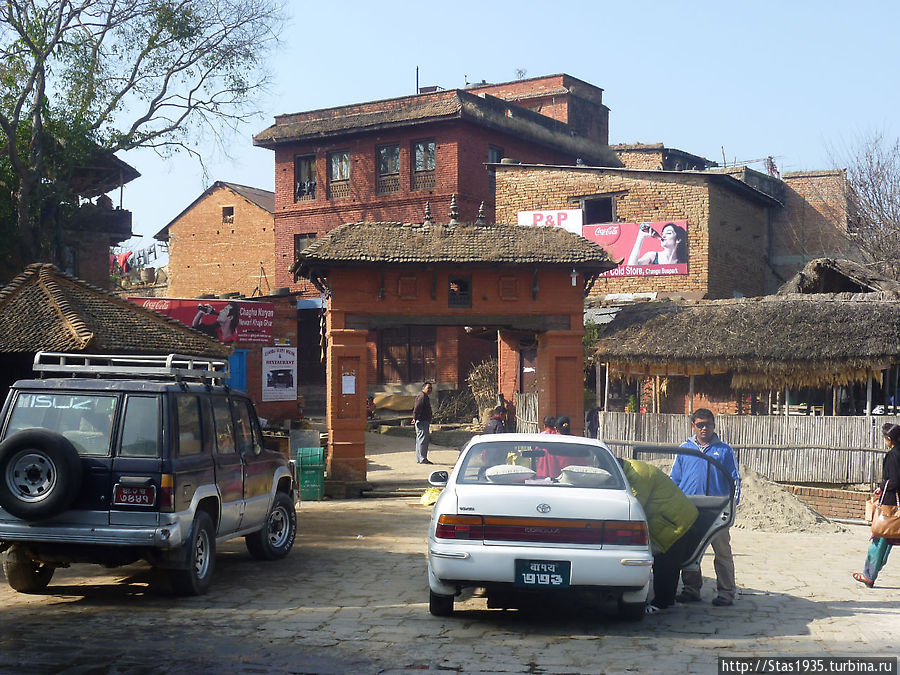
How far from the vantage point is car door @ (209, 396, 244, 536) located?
998cm

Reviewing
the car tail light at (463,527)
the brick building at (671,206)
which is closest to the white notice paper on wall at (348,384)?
the brick building at (671,206)

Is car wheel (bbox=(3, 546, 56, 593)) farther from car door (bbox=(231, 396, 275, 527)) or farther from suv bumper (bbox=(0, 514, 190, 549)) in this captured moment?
car door (bbox=(231, 396, 275, 527))

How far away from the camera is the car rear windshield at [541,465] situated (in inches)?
330

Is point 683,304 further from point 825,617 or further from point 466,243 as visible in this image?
point 825,617

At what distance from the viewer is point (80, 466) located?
8609mm

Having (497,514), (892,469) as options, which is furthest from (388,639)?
(892,469)

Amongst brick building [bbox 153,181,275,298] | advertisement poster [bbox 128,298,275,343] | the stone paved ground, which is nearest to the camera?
the stone paved ground

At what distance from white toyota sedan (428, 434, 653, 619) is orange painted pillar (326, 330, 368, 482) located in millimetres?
12625

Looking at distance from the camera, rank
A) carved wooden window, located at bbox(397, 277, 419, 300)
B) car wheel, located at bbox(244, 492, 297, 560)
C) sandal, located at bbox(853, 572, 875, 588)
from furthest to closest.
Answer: carved wooden window, located at bbox(397, 277, 419, 300) < car wheel, located at bbox(244, 492, 297, 560) < sandal, located at bbox(853, 572, 875, 588)

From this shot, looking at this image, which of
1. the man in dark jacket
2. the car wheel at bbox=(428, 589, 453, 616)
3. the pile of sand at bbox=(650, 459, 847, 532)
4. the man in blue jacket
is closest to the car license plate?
the car wheel at bbox=(428, 589, 453, 616)

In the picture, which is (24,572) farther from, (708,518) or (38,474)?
(708,518)

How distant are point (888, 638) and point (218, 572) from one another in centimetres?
686

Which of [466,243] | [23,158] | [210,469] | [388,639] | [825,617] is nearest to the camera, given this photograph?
[388,639]

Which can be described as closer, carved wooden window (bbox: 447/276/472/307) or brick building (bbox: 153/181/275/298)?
carved wooden window (bbox: 447/276/472/307)
